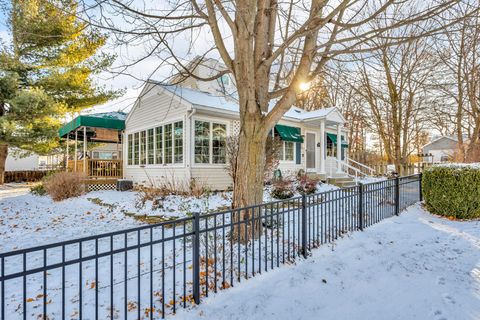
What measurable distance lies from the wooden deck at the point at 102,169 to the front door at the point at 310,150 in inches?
418

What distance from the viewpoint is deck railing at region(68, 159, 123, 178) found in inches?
549

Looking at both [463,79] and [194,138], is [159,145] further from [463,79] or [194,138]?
[463,79]

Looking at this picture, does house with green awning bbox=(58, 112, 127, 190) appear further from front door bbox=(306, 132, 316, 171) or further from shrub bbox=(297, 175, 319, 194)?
front door bbox=(306, 132, 316, 171)

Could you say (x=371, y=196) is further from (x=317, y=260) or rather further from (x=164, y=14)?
(x=164, y=14)

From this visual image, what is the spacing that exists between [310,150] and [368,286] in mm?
12802

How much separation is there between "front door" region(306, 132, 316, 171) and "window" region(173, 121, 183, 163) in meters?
7.64

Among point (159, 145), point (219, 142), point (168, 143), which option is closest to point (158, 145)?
point (159, 145)

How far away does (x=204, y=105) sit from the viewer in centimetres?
1093

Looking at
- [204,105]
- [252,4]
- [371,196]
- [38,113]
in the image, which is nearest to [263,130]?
[252,4]

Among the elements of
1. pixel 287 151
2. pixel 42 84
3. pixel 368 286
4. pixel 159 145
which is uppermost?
pixel 42 84

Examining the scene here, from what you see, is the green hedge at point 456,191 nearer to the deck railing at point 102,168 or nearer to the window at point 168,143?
the window at point 168,143

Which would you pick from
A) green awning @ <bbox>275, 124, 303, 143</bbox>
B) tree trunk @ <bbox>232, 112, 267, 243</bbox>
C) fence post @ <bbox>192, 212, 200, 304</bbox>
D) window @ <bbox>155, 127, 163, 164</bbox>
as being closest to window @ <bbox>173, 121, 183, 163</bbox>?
window @ <bbox>155, 127, 163, 164</bbox>

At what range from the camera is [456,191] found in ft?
A: 24.6

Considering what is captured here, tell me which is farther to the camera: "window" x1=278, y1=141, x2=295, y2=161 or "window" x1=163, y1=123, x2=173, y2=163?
"window" x1=278, y1=141, x2=295, y2=161
